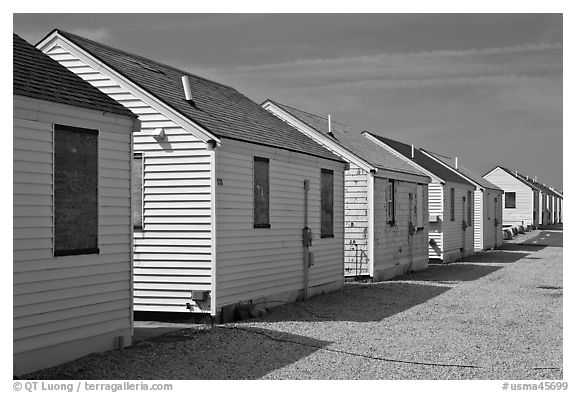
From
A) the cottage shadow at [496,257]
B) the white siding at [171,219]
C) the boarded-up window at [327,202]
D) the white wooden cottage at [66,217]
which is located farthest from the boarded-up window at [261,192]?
the cottage shadow at [496,257]

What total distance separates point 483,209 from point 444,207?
28.9 ft

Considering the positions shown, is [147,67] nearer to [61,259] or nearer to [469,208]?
[61,259]

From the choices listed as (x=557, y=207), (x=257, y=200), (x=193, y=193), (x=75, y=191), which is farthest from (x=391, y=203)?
(x=557, y=207)

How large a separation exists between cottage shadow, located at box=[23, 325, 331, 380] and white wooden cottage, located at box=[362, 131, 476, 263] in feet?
60.4

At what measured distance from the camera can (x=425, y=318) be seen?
14680 millimetres

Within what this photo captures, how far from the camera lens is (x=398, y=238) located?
24719 mm

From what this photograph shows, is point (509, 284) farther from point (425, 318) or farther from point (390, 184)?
point (425, 318)

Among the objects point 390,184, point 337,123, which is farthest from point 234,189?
point 337,123

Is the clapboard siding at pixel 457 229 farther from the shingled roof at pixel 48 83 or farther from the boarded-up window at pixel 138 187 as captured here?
the shingled roof at pixel 48 83

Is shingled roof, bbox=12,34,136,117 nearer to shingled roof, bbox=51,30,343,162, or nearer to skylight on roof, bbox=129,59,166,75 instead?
shingled roof, bbox=51,30,343,162

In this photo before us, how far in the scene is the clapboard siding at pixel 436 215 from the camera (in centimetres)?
3020

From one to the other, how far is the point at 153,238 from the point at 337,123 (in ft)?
49.1

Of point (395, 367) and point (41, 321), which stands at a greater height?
point (41, 321)

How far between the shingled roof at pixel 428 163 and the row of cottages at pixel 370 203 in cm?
457
